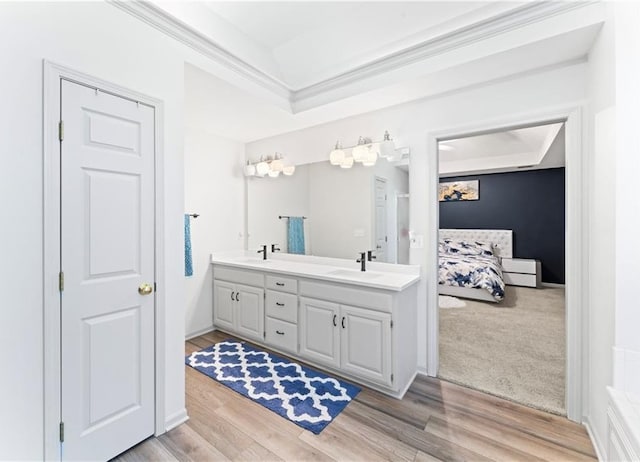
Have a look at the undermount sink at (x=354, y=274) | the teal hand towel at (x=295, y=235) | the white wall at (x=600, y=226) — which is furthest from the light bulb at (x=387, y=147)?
the white wall at (x=600, y=226)

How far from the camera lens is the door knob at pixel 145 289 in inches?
68.9

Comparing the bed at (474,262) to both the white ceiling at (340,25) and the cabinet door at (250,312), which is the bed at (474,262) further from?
the white ceiling at (340,25)

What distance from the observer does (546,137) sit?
14.6 ft

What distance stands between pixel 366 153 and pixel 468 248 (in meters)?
4.55

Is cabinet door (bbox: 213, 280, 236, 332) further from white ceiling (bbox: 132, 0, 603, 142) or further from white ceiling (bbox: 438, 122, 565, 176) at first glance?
white ceiling (bbox: 438, 122, 565, 176)

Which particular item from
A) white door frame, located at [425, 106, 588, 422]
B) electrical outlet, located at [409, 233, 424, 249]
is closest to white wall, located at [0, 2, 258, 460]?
electrical outlet, located at [409, 233, 424, 249]

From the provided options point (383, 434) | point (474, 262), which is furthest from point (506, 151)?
point (383, 434)

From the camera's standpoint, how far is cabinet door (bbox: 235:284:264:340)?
3053 mm

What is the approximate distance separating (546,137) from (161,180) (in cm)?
522

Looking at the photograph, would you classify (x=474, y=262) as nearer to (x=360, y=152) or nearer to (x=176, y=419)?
(x=360, y=152)

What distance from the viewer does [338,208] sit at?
10.5 feet

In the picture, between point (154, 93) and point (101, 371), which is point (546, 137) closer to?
point (154, 93)

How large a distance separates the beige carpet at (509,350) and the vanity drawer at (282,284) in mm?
1521

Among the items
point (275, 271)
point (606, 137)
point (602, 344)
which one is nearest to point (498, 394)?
point (602, 344)
